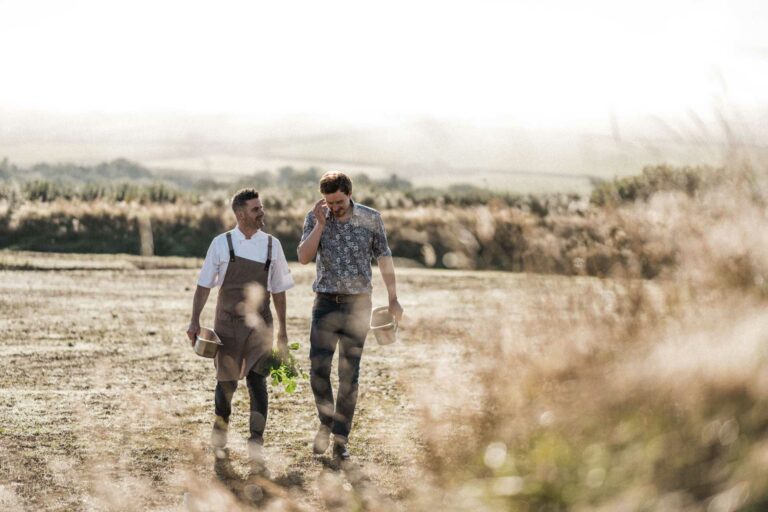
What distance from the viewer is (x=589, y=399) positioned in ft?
12.1

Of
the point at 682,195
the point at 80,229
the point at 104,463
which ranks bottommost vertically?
the point at 80,229

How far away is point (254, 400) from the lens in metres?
7.52

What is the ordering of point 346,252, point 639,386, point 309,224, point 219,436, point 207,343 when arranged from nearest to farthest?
point 639,386 < point 207,343 < point 346,252 < point 309,224 < point 219,436

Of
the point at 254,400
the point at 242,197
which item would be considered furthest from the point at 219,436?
the point at 242,197

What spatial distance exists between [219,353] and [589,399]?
4029mm

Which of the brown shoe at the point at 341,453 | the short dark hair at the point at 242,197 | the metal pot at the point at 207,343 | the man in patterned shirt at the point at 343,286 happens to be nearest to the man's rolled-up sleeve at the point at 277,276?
the man in patterned shirt at the point at 343,286

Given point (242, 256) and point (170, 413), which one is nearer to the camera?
point (242, 256)

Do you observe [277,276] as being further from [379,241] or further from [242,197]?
[379,241]

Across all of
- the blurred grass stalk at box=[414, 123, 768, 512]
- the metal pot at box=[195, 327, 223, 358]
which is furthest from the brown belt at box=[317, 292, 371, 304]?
the blurred grass stalk at box=[414, 123, 768, 512]

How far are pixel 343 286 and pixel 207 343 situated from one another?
96 centimetres

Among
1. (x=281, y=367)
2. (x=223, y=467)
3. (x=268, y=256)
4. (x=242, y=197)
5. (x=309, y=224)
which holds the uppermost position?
(x=242, y=197)

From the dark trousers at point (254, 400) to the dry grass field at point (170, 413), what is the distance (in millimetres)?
247

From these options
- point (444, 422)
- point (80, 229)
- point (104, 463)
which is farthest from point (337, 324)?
point (80, 229)

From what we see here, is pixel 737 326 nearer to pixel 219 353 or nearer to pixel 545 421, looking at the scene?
pixel 545 421
